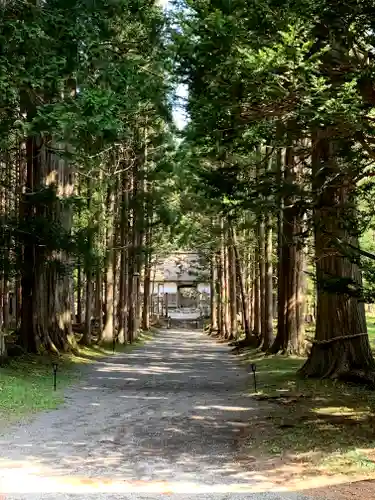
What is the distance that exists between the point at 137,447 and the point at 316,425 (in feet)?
8.84

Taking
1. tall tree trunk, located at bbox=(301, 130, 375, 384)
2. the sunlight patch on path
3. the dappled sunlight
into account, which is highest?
tall tree trunk, located at bbox=(301, 130, 375, 384)

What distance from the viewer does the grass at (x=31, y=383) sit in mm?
10055

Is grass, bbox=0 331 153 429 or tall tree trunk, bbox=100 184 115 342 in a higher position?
tall tree trunk, bbox=100 184 115 342

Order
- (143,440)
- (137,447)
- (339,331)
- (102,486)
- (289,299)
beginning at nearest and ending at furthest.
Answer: (102,486) → (137,447) → (143,440) → (339,331) → (289,299)

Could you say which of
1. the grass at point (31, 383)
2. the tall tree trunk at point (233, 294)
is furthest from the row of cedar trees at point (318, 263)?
the tall tree trunk at point (233, 294)

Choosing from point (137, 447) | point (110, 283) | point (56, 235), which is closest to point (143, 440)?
point (137, 447)

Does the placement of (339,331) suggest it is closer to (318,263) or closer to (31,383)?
(318,263)

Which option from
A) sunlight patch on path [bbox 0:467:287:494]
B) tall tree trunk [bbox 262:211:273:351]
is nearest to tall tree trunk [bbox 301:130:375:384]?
sunlight patch on path [bbox 0:467:287:494]

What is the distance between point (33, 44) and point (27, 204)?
9.45 m

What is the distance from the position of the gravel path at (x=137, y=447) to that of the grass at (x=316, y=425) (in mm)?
416

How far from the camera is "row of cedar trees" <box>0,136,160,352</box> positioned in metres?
16.2

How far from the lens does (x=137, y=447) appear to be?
766cm

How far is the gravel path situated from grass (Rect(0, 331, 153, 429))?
360 millimetres

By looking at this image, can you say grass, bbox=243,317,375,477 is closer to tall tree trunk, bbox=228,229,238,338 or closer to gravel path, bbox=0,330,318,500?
gravel path, bbox=0,330,318,500
